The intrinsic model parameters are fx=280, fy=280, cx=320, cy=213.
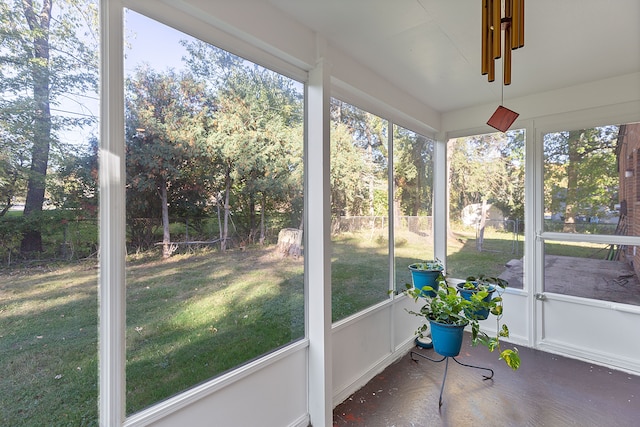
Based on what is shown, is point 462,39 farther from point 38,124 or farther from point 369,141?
point 38,124

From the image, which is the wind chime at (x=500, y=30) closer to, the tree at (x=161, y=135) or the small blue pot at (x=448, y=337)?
the tree at (x=161, y=135)

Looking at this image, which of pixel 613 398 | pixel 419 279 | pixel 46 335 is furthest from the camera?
pixel 419 279

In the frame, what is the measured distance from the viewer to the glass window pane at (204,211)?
1169 mm

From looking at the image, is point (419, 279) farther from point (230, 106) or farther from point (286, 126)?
point (230, 106)

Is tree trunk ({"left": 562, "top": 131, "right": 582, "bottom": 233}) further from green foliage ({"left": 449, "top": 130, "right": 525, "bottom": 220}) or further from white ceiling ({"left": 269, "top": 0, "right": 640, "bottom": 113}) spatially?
white ceiling ({"left": 269, "top": 0, "right": 640, "bottom": 113})

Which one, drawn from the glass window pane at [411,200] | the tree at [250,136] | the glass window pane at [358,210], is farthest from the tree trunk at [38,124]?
the glass window pane at [411,200]

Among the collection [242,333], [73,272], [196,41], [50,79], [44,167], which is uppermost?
[196,41]

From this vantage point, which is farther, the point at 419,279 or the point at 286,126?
the point at 419,279

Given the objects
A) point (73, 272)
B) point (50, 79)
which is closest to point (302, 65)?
point (50, 79)

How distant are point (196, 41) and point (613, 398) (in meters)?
3.48

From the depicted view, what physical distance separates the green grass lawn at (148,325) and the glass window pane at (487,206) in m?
1.86

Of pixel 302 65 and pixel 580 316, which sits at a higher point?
pixel 302 65

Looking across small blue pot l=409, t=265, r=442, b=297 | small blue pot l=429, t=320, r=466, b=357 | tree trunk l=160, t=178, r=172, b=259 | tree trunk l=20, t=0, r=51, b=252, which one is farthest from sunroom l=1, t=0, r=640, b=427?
small blue pot l=429, t=320, r=466, b=357

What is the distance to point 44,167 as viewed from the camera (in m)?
0.96
